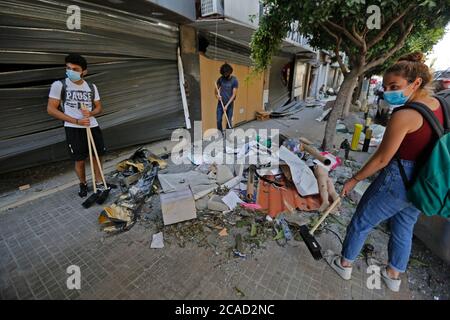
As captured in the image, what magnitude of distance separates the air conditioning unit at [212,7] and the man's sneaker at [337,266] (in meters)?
4.83

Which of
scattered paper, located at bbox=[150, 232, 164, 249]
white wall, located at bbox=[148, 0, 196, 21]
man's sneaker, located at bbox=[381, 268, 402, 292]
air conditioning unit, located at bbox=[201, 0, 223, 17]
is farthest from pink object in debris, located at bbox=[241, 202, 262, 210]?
air conditioning unit, located at bbox=[201, 0, 223, 17]

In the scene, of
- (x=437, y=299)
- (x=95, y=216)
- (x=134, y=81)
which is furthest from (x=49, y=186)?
(x=437, y=299)

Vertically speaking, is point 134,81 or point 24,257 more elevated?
point 134,81

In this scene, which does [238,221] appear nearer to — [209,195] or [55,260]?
[209,195]

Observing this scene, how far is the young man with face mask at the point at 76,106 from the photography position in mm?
2719

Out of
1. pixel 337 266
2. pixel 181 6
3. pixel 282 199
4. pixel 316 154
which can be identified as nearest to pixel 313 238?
pixel 337 266

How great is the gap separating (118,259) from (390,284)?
8.47ft

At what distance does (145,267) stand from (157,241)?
346mm

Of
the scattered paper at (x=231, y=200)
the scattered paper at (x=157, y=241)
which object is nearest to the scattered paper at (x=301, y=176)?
the scattered paper at (x=231, y=200)

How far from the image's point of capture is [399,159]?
1622mm

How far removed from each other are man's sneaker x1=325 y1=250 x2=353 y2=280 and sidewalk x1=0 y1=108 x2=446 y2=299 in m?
0.05

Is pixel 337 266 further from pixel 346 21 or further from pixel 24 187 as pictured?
pixel 24 187

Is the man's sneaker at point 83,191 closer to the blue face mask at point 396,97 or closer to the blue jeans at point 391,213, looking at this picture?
the blue jeans at point 391,213
